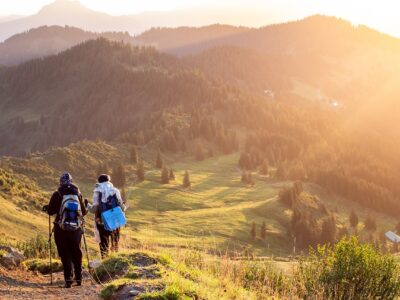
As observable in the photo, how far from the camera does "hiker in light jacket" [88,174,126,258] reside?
1739 centimetres

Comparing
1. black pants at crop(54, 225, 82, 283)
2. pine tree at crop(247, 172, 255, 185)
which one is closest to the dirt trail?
black pants at crop(54, 225, 82, 283)

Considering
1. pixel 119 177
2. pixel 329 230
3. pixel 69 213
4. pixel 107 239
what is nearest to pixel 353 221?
pixel 329 230

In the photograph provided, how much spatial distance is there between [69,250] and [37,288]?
149cm

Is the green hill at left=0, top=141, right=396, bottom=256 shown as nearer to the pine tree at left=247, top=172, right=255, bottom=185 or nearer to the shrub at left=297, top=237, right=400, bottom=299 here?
the pine tree at left=247, top=172, right=255, bottom=185

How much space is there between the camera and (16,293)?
14.0 metres

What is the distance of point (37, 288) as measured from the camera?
49.3ft

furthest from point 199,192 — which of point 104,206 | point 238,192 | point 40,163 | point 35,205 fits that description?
point 104,206

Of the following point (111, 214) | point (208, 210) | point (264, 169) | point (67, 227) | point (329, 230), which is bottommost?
point (329, 230)

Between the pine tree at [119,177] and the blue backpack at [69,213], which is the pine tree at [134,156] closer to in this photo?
the pine tree at [119,177]

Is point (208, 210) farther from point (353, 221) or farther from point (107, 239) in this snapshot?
point (107, 239)

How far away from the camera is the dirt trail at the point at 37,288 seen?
13.8 m

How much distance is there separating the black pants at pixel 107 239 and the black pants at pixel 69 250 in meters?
2.24

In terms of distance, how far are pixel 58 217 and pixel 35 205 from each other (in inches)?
2130

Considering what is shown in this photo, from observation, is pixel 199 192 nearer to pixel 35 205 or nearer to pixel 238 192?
pixel 238 192
